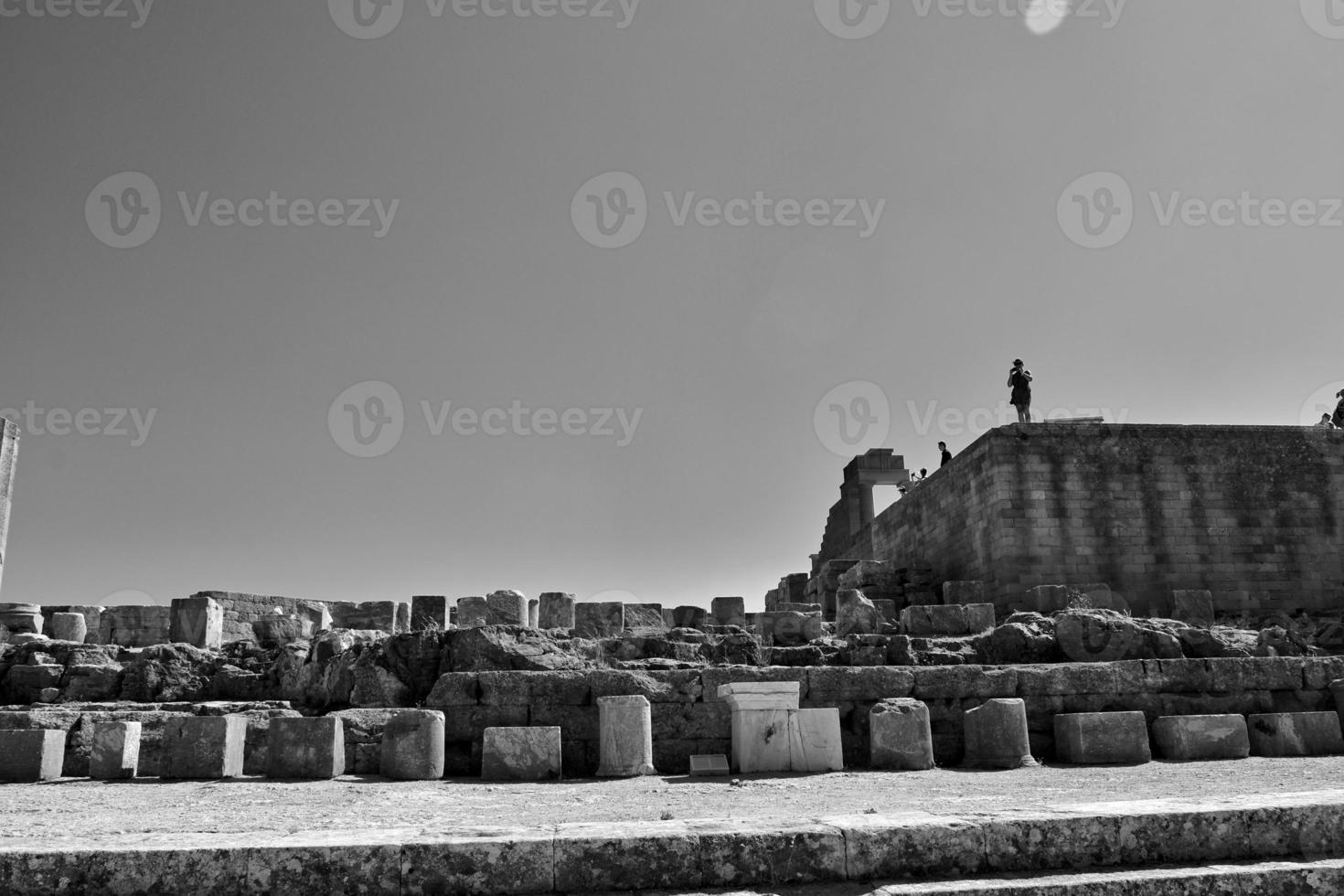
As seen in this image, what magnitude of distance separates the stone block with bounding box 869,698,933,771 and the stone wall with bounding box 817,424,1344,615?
9454 millimetres

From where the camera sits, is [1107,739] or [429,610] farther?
[429,610]

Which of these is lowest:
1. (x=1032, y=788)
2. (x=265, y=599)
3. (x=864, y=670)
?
(x=1032, y=788)

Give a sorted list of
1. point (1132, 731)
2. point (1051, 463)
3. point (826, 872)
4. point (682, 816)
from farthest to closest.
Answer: point (1051, 463), point (1132, 731), point (682, 816), point (826, 872)

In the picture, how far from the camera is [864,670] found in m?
10.1

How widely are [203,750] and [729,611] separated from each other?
35.7 ft

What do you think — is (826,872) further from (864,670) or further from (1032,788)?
(864,670)

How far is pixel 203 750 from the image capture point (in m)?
8.73

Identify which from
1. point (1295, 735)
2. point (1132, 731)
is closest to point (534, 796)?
point (1132, 731)

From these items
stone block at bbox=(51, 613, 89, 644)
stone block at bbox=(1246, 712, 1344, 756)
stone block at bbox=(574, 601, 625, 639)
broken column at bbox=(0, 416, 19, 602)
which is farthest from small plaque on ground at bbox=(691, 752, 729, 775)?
broken column at bbox=(0, 416, 19, 602)

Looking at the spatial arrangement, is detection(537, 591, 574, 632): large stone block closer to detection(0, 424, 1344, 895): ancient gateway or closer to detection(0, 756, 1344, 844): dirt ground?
detection(0, 424, 1344, 895): ancient gateway

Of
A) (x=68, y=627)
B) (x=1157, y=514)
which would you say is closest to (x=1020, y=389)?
(x=1157, y=514)

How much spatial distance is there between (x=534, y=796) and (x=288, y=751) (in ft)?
9.56

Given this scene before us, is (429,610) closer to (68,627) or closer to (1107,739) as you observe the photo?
(68,627)

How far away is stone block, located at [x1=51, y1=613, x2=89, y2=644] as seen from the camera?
51.2 feet
